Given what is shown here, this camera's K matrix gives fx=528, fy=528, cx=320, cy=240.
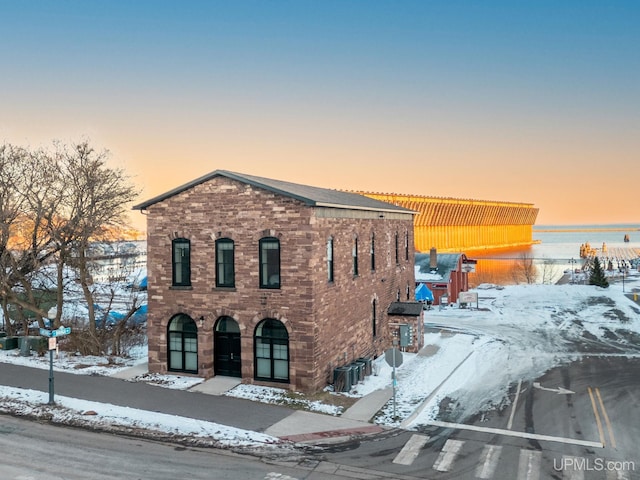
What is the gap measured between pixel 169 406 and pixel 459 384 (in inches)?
461

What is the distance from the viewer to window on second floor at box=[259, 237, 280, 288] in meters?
20.2

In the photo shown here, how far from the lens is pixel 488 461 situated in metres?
14.0

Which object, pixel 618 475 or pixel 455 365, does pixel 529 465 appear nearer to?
pixel 618 475

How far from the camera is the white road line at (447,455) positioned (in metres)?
13.6

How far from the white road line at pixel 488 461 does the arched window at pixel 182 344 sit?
12.0 m

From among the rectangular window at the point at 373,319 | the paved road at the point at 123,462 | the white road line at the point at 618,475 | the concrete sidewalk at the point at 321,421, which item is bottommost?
the white road line at the point at 618,475

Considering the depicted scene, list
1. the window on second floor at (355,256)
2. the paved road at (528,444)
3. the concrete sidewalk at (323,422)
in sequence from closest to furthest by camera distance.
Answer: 1. the paved road at (528,444)
2. the concrete sidewalk at (323,422)
3. the window on second floor at (355,256)

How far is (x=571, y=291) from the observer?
5544 centimetres

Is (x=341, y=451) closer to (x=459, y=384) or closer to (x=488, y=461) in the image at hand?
(x=488, y=461)

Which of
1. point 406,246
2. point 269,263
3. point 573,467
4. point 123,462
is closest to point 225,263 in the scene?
point 269,263

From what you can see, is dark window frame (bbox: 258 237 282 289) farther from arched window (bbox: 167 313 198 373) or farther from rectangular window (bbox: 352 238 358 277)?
rectangular window (bbox: 352 238 358 277)

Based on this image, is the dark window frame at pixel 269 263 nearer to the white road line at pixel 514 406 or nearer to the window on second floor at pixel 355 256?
the window on second floor at pixel 355 256

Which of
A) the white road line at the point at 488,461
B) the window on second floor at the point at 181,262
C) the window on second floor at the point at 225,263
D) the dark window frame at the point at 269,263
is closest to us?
the white road line at the point at 488,461

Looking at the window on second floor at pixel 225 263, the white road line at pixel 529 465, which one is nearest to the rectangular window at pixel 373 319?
the window on second floor at pixel 225 263
